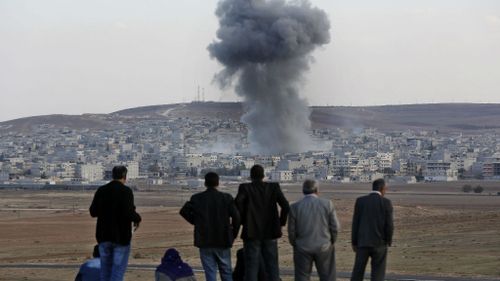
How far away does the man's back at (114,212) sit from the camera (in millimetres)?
12484

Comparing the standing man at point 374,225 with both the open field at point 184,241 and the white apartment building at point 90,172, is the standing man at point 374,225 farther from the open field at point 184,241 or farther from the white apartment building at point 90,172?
the white apartment building at point 90,172

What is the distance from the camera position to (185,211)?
12555 mm

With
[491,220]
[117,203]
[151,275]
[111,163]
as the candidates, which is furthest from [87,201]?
[111,163]

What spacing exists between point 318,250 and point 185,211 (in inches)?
59.4

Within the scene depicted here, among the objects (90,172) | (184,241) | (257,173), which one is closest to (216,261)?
(257,173)

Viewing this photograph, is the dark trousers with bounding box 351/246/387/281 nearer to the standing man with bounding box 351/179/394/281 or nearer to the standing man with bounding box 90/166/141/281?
the standing man with bounding box 351/179/394/281

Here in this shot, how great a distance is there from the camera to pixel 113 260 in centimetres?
1255

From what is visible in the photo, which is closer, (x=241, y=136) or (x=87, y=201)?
(x=87, y=201)

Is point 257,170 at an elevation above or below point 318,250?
above

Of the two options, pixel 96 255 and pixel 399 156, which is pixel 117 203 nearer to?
pixel 96 255

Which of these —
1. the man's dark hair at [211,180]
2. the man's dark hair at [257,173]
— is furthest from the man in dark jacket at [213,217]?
the man's dark hair at [257,173]

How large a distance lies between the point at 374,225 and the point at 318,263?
2.50 feet

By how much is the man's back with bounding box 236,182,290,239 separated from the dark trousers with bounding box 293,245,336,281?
46cm

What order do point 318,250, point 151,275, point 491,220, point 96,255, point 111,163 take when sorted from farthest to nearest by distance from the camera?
point 111,163 → point 491,220 → point 151,275 → point 96,255 → point 318,250
